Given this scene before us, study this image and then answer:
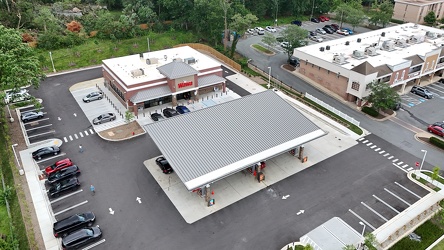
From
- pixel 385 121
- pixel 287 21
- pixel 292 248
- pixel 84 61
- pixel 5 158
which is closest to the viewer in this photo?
pixel 292 248

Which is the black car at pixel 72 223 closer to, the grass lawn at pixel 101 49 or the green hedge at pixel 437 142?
the grass lawn at pixel 101 49

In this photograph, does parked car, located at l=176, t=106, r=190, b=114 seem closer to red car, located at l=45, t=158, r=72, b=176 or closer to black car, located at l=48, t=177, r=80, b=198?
red car, located at l=45, t=158, r=72, b=176

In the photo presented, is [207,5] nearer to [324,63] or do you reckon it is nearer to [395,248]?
[324,63]

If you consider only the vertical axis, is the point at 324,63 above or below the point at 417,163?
above

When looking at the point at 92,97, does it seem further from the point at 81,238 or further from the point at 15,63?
the point at 81,238

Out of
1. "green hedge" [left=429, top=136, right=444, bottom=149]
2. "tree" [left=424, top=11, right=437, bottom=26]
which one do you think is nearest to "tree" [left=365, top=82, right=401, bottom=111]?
"green hedge" [left=429, top=136, right=444, bottom=149]

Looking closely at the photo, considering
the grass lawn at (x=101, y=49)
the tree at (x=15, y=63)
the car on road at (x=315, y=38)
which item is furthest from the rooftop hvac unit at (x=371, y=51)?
the tree at (x=15, y=63)

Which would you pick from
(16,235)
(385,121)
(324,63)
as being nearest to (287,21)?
(324,63)
